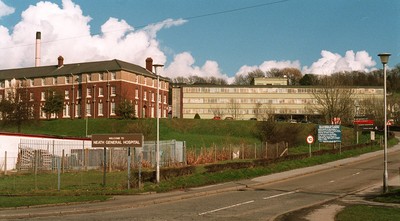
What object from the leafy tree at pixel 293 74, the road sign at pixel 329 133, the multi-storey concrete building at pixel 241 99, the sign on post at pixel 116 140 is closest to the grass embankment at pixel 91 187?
the sign on post at pixel 116 140

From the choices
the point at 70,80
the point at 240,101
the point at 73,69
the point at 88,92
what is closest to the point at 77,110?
Result: the point at 88,92

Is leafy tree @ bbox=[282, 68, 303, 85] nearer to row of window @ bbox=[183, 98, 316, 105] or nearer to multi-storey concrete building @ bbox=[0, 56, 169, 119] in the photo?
row of window @ bbox=[183, 98, 316, 105]

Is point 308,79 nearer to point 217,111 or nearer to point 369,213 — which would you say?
point 217,111

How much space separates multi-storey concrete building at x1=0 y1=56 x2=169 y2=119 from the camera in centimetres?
9769

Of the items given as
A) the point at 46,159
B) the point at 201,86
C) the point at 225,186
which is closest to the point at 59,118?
the point at 201,86

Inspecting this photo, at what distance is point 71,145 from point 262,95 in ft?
294

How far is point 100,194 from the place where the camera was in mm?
23469

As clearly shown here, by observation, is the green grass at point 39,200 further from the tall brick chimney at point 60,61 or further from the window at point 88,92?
the tall brick chimney at point 60,61

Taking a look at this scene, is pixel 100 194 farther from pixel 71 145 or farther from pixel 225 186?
pixel 71 145

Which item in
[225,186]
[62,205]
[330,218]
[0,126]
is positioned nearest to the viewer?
[330,218]

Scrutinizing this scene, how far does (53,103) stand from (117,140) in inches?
2886

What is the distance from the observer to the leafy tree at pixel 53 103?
309 feet

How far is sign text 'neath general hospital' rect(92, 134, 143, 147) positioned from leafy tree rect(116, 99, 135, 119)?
6129 cm

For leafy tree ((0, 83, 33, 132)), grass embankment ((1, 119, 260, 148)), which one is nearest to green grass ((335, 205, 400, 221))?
grass embankment ((1, 119, 260, 148))
